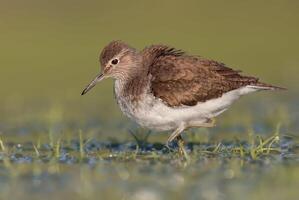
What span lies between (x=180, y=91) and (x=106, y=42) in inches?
426

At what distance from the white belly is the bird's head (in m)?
0.78

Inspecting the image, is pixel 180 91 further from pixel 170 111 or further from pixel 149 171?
pixel 149 171

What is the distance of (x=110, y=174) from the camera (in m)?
9.59

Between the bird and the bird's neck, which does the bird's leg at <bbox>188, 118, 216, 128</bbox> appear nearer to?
the bird

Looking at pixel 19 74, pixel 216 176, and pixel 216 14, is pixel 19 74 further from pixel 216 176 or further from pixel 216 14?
pixel 216 176

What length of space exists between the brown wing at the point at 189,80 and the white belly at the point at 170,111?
7 centimetres

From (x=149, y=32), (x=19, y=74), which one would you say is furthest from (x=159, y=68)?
(x=149, y=32)

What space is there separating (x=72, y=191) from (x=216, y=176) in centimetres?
158

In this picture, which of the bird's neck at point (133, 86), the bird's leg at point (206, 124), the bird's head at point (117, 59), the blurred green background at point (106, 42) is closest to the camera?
the bird's neck at point (133, 86)

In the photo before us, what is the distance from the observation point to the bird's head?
12.0m

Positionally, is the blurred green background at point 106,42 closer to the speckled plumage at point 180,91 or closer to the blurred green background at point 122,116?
the blurred green background at point 122,116

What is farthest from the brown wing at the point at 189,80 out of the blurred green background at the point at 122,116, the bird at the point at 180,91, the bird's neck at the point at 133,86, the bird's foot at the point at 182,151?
the blurred green background at the point at 122,116

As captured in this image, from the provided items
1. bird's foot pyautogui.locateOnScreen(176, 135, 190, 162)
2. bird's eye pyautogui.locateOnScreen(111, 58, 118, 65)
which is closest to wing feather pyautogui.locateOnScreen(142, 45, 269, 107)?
bird's foot pyautogui.locateOnScreen(176, 135, 190, 162)

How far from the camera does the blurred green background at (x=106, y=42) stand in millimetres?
15523
